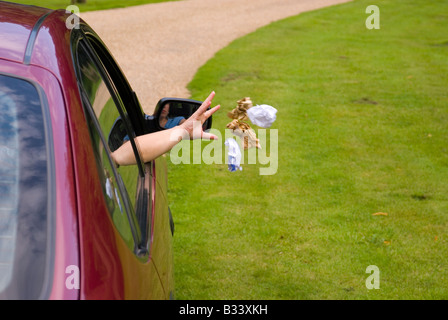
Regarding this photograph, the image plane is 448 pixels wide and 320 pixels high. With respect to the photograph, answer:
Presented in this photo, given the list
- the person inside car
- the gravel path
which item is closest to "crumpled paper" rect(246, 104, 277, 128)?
the person inside car

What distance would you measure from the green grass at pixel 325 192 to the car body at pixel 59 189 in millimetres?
2556

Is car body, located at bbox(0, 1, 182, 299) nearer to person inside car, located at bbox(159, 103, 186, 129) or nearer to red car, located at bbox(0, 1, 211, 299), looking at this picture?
red car, located at bbox(0, 1, 211, 299)

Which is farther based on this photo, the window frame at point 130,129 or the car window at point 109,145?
the window frame at point 130,129

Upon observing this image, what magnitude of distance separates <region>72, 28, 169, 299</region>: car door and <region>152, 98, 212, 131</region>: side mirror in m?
0.44

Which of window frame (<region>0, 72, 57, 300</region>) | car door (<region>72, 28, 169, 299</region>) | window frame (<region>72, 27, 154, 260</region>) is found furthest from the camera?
window frame (<region>72, 27, 154, 260</region>)

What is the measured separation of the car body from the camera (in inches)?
56.2

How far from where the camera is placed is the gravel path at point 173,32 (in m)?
10.6

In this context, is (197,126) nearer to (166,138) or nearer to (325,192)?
(166,138)

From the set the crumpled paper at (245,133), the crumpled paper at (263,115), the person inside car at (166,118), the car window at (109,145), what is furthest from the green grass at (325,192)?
the car window at (109,145)

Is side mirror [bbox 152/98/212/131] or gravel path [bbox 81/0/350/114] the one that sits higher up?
gravel path [bbox 81/0/350/114]

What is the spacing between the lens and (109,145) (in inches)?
86.8

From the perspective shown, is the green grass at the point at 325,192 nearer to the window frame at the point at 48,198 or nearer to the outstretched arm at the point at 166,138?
the outstretched arm at the point at 166,138

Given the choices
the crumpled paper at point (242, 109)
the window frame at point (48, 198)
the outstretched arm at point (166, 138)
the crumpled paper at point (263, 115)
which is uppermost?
the crumpled paper at point (242, 109)

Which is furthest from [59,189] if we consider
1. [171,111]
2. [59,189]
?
[171,111]
